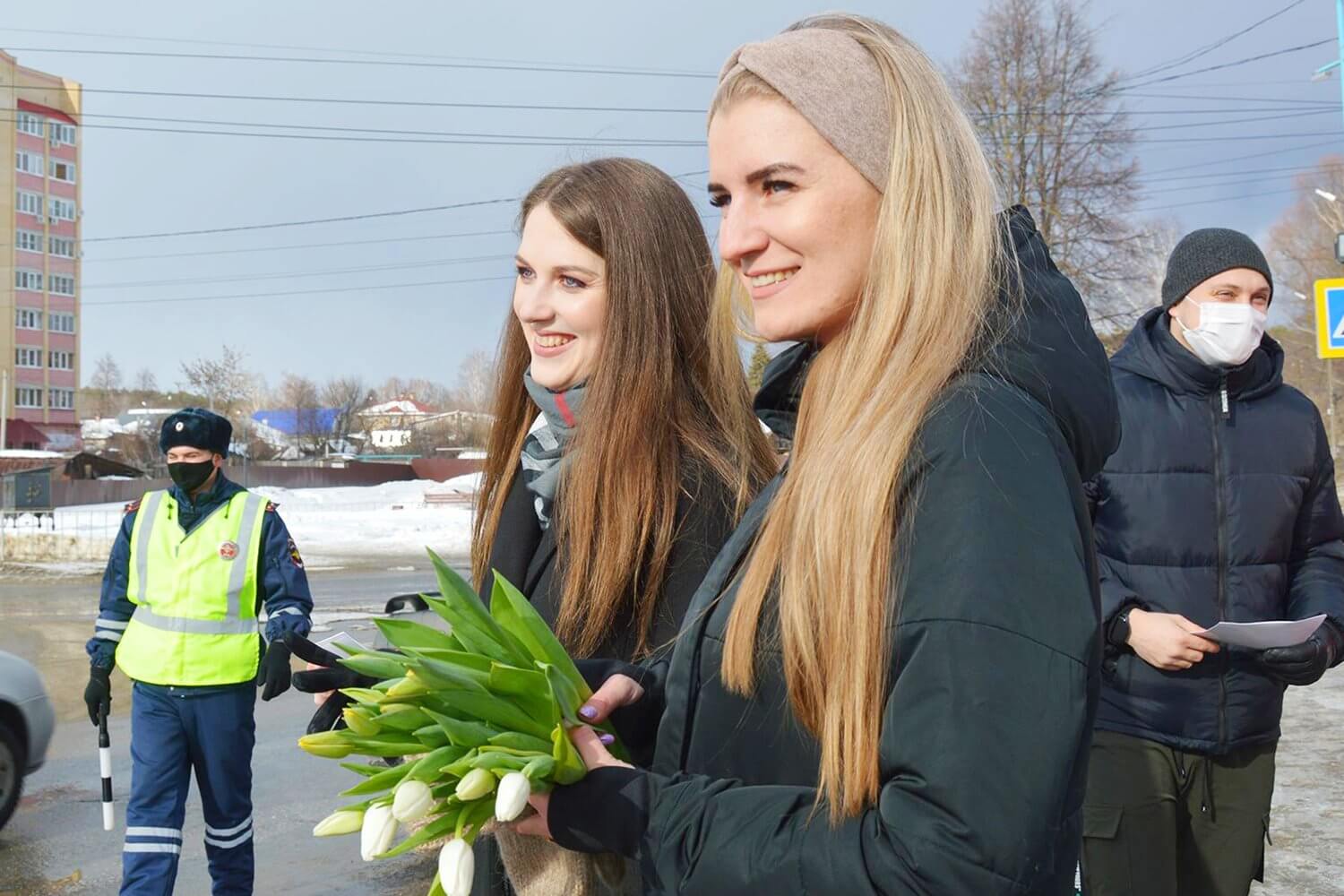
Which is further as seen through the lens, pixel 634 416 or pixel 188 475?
pixel 188 475

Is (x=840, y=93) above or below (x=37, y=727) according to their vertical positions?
above

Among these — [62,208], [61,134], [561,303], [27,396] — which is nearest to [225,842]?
[561,303]

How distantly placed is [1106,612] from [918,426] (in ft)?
7.17

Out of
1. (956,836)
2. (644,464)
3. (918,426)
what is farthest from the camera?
(644,464)

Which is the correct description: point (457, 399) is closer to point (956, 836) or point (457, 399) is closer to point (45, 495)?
point (45, 495)

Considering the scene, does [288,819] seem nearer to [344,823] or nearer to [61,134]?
[344,823]

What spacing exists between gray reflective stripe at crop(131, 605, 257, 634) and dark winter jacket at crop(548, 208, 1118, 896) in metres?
4.09

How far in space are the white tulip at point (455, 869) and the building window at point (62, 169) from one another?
9357 centimetres

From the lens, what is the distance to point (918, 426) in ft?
4.45

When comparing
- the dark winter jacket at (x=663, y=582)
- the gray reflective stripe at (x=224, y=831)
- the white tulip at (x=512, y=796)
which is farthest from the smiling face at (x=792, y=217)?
the gray reflective stripe at (x=224, y=831)

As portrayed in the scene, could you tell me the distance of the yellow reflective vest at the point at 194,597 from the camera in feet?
16.6

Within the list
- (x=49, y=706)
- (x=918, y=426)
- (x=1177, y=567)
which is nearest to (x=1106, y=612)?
(x=1177, y=567)

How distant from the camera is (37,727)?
6562 mm

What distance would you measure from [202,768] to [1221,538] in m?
4.09
